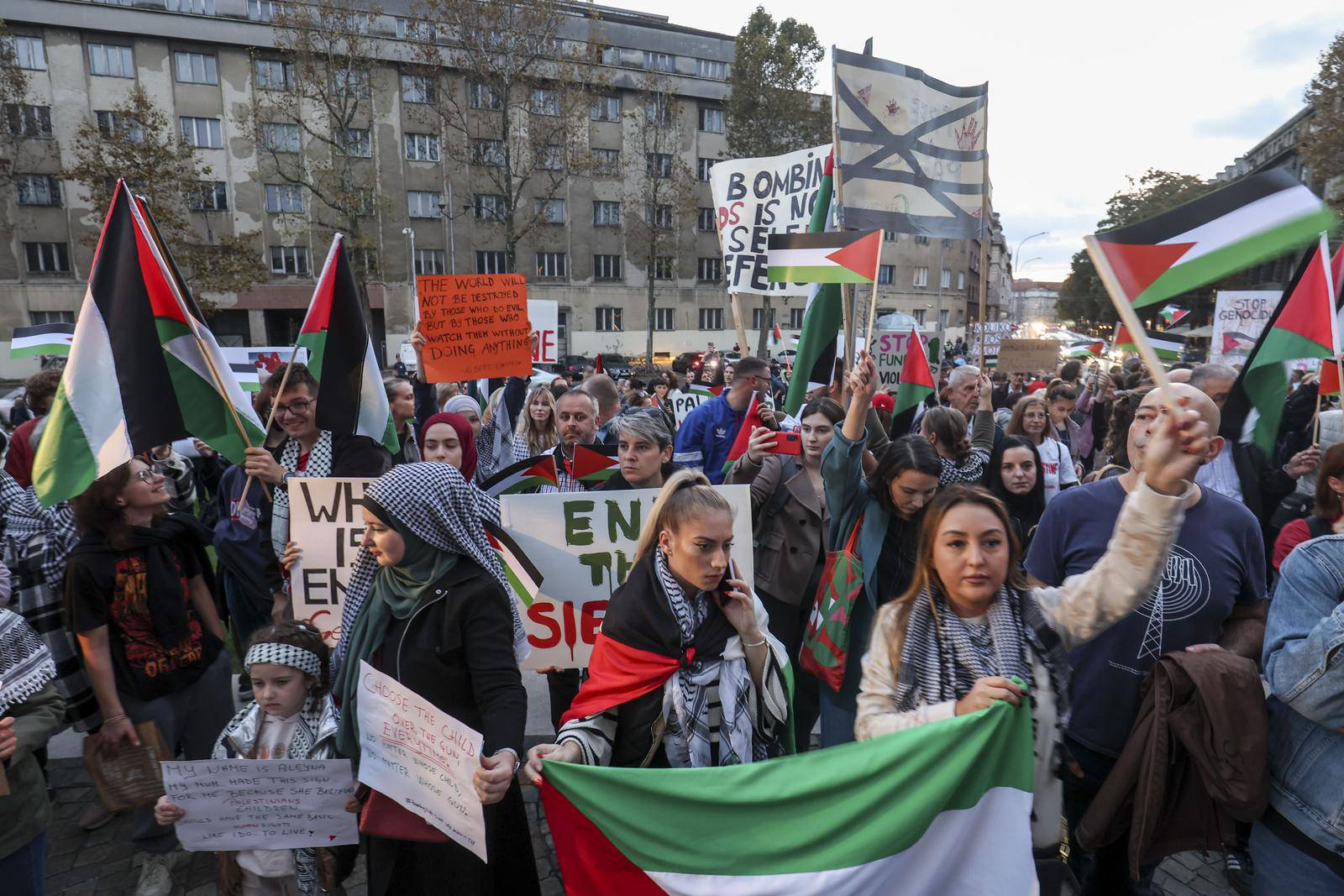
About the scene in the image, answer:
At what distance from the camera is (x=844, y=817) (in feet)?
6.79

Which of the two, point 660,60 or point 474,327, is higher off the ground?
point 660,60

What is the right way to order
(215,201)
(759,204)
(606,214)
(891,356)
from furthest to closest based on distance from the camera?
1. (606,214)
2. (215,201)
3. (891,356)
4. (759,204)

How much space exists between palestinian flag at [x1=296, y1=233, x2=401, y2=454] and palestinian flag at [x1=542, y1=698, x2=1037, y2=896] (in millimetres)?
2974

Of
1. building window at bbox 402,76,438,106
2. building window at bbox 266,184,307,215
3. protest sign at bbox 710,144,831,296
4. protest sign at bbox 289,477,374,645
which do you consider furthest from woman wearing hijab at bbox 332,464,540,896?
building window at bbox 266,184,307,215

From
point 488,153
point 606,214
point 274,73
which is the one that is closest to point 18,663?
point 488,153

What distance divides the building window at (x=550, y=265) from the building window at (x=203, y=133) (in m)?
Result: 13.0

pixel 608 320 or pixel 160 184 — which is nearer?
pixel 160 184

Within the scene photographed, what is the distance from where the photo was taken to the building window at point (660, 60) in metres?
45.8

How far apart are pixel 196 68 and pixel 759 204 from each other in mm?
41489

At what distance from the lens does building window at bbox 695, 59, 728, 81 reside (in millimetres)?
47344

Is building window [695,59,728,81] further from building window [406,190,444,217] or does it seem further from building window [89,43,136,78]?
building window [89,43,136,78]

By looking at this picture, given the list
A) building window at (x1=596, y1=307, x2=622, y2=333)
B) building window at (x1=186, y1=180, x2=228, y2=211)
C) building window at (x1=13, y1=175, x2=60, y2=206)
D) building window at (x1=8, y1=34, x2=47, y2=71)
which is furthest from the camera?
building window at (x1=596, y1=307, x2=622, y2=333)

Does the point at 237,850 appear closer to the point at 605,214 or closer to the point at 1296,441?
the point at 1296,441

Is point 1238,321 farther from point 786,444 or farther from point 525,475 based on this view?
point 525,475
